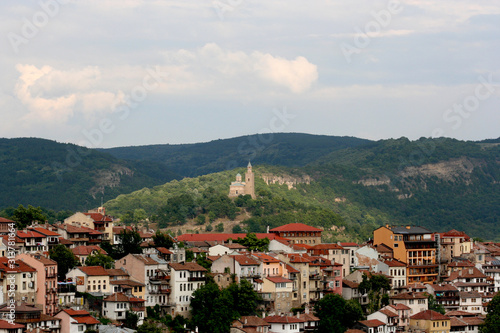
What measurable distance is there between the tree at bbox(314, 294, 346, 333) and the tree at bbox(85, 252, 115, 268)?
19.1 m

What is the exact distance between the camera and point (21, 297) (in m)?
72.6

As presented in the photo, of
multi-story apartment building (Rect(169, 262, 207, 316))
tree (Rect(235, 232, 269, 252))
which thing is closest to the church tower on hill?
tree (Rect(235, 232, 269, 252))

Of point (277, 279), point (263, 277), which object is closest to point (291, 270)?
point (277, 279)

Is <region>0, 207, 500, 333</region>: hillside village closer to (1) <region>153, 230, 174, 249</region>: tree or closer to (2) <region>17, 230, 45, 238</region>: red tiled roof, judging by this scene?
(2) <region>17, 230, 45, 238</region>: red tiled roof

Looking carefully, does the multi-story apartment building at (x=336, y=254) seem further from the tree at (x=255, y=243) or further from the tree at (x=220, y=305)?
the tree at (x=220, y=305)

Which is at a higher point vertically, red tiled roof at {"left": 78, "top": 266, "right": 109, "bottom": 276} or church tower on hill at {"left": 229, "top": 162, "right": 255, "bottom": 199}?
church tower on hill at {"left": 229, "top": 162, "right": 255, "bottom": 199}

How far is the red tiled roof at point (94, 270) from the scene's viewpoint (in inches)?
3108

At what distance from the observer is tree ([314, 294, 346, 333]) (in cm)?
8388

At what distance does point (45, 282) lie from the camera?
74.1m

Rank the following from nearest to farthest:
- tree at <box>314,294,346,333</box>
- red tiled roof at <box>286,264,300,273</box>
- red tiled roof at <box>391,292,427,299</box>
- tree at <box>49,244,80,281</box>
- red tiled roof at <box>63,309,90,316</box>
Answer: red tiled roof at <box>63,309,90,316</box>
tree at <box>49,244,80,281</box>
tree at <box>314,294,346,333</box>
red tiled roof at <box>286,264,300,273</box>
red tiled roof at <box>391,292,427,299</box>

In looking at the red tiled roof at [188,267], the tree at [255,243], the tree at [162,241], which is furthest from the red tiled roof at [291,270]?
the tree at [162,241]

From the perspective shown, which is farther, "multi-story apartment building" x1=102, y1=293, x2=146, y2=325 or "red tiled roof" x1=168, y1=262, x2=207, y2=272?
"red tiled roof" x1=168, y1=262, x2=207, y2=272

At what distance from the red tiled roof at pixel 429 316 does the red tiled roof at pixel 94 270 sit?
3016 centimetres

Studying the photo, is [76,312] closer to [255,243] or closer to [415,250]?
[255,243]
